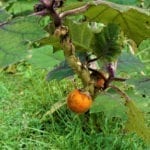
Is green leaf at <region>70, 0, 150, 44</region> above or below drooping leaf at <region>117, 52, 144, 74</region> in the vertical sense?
above

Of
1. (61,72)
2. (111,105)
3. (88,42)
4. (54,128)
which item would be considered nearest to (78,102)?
(88,42)

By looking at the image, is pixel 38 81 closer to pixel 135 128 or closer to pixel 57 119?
pixel 57 119

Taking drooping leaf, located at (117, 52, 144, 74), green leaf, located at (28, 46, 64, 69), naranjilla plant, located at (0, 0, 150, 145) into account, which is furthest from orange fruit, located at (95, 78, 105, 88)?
green leaf, located at (28, 46, 64, 69)

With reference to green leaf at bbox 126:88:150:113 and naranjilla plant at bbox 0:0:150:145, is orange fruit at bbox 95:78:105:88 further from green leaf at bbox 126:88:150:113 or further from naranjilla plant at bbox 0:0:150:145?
green leaf at bbox 126:88:150:113

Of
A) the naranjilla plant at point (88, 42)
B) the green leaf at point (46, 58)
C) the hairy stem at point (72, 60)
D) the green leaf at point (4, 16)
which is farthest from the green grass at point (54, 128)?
the green leaf at point (4, 16)

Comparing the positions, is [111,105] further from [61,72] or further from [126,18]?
[126,18]

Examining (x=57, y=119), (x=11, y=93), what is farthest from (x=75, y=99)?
(x=11, y=93)
